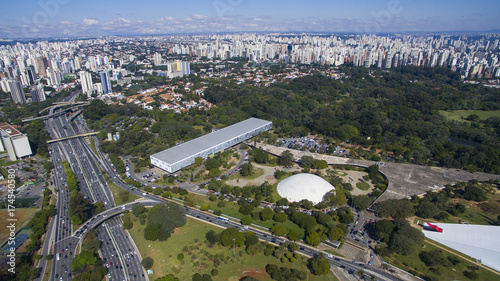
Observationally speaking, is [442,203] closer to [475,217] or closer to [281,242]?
[475,217]

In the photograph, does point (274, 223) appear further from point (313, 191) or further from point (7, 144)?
point (7, 144)

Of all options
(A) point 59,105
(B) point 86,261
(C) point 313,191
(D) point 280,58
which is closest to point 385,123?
(C) point 313,191

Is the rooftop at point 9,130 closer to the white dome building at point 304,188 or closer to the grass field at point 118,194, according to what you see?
the grass field at point 118,194

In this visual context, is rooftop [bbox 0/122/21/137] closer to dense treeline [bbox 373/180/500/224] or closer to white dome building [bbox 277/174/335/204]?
white dome building [bbox 277/174/335/204]

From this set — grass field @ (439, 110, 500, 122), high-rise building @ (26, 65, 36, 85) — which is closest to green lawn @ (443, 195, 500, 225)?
grass field @ (439, 110, 500, 122)

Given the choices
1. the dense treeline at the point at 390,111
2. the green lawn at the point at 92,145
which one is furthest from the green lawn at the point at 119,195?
the dense treeline at the point at 390,111

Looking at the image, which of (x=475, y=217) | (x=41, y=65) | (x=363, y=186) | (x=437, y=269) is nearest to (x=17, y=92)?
(x=41, y=65)
